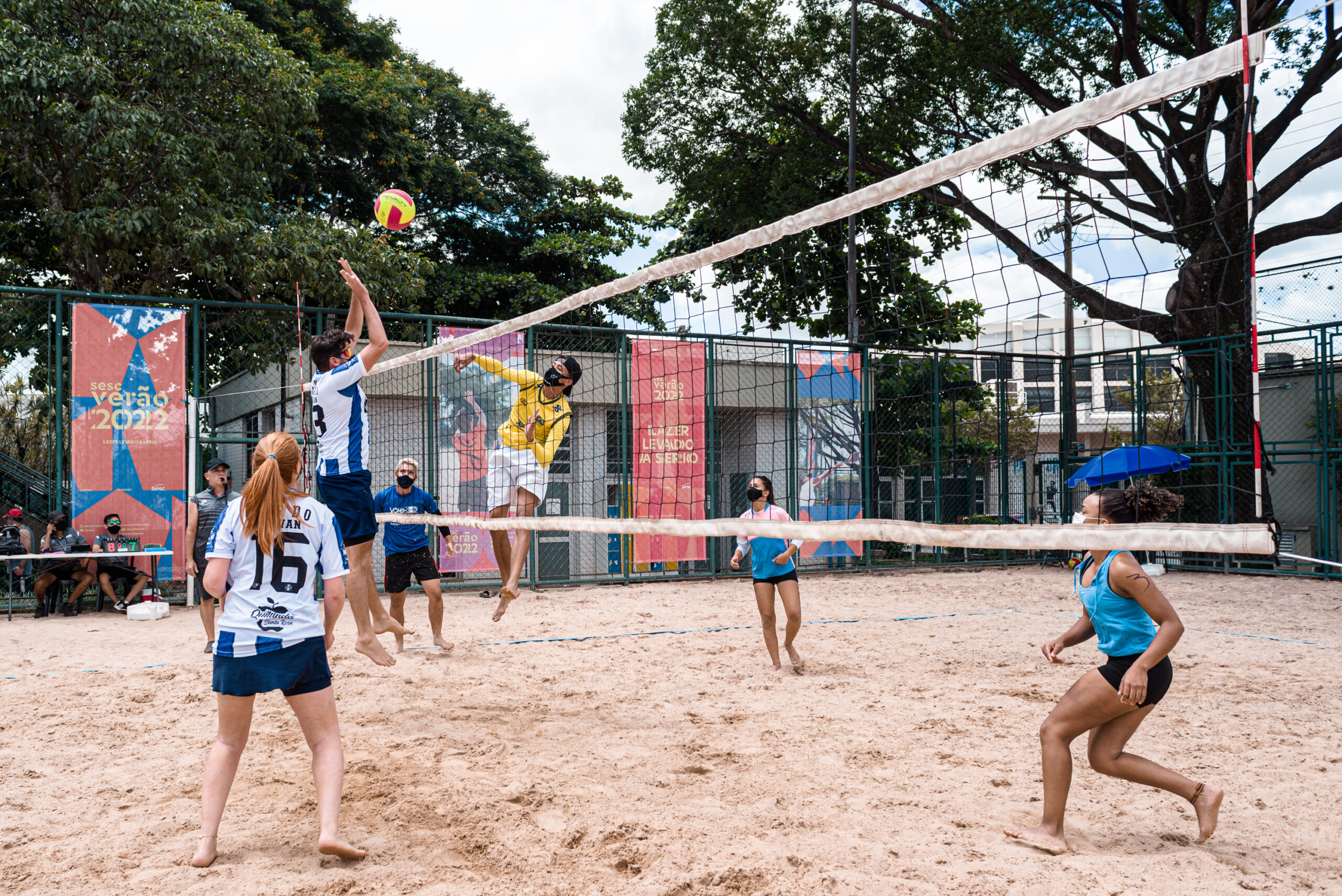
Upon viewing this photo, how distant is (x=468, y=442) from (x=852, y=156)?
854 cm

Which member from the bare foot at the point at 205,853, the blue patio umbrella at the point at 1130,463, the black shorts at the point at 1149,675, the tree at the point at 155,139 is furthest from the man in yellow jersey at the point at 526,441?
the blue patio umbrella at the point at 1130,463

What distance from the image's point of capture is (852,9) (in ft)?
48.3

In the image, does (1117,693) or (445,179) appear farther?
(445,179)

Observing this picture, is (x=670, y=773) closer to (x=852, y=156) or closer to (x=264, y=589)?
(x=264, y=589)

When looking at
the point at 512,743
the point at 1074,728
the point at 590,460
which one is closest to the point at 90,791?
the point at 512,743

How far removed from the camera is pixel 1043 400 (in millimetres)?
14375

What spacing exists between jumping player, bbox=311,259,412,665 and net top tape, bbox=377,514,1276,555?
4.08ft

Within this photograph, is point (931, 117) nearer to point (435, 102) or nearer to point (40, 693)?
point (435, 102)

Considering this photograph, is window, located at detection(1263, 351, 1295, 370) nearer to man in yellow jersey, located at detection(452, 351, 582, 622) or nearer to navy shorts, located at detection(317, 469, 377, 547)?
man in yellow jersey, located at detection(452, 351, 582, 622)

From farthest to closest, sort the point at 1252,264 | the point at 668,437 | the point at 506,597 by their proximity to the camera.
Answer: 1. the point at 668,437
2. the point at 506,597
3. the point at 1252,264

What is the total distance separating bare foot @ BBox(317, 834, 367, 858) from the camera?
2.69 m

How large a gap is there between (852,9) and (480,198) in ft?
27.2

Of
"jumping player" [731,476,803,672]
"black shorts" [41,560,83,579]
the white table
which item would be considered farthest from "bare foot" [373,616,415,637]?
"black shorts" [41,560,83,579]

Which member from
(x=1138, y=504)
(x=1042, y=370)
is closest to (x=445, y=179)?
(x=1042, y=370)
